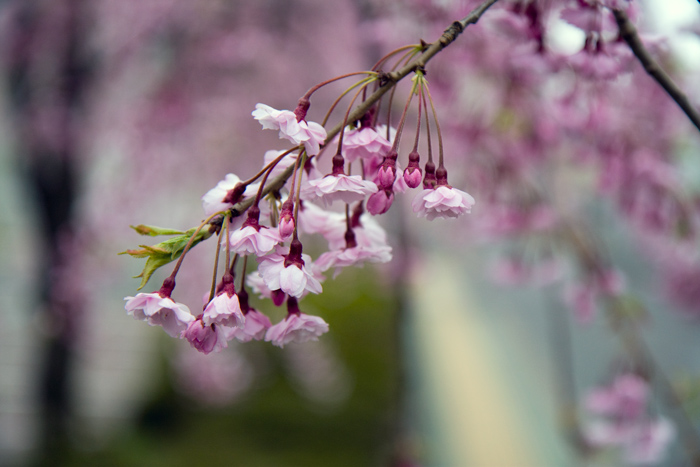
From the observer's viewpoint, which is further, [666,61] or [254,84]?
[254,84]

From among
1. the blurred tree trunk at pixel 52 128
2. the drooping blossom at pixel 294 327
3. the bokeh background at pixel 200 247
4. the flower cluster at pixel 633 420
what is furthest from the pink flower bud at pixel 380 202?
the blurred tree trunk at pixel 52 128

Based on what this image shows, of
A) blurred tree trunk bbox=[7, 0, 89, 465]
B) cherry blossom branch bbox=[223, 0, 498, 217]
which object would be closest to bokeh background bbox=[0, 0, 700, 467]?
blurred tree trunk bbox=[7, 0, 89, 465]

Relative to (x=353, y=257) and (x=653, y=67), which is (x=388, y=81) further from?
(x=653, y=67)

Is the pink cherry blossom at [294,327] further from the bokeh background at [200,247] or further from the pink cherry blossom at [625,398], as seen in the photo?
the bokeh background at [200,247]

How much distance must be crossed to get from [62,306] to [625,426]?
3.21 meters

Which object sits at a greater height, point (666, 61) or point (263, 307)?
point (666, 61)

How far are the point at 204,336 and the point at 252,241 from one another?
0.11m

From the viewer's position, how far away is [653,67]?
688 millimetres

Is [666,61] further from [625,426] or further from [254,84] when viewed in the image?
[254,84]

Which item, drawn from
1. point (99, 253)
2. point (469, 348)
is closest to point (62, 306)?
point (99, 253)

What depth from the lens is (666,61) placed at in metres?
1.90

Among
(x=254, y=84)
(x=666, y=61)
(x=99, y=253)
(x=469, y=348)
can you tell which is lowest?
(x=469, y=348)

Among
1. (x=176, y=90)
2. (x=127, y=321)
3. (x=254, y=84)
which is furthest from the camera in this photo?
(x=127, y=321)

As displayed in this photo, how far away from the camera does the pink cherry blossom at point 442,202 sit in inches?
21.5
